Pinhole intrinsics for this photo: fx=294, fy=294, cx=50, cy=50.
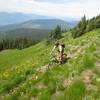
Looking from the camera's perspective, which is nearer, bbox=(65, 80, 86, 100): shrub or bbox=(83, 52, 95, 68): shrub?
bbox=(65, 80, 86, 100): shrub

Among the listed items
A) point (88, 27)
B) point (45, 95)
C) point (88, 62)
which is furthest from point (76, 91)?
point (88, 27)

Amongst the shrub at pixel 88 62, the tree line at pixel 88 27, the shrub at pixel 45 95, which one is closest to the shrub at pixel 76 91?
the shrub at pixel 45 95

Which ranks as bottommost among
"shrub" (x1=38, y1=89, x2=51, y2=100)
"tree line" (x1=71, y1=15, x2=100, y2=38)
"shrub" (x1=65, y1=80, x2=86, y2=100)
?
"tree line" (x1=71, y1=15, x2=100, y2=38)

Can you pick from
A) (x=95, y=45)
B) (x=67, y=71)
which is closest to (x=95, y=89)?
(x=67, y=71)

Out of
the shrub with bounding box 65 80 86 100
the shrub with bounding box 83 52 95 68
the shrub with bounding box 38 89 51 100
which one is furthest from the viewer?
the shrub with bounding box 83 52 95 68

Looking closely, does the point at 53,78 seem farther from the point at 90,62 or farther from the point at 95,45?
the point at 95,45

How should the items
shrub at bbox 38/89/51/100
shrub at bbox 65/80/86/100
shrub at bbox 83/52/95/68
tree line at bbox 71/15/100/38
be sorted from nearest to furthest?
shrub at bbox 65/80/86/100
shrub at bbox 38/89/51/100
shrub at bbox 83/52/95/68
tree line at bbox 71/15/100/38

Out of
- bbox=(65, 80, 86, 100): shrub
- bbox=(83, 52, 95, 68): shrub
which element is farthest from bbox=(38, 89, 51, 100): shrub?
bbox=(83, 52, 95, 68): shrub

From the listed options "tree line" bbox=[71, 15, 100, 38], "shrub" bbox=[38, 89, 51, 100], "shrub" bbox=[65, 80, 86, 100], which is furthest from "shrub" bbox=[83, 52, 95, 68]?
"tree line" bbox=[71, 15, 100, 38]

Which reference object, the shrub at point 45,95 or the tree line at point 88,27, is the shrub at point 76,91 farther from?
the tree line at point 88,27

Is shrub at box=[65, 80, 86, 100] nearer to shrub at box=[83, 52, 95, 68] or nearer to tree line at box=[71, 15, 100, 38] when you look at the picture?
shrub at box=[83, 52, 95, 68]

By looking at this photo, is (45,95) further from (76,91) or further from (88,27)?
(88,27)

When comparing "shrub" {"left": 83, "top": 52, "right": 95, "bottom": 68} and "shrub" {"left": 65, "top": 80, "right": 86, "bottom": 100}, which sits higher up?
"shrub" {"left": 83, "top": 52, "right": 95, "bottom": 68}

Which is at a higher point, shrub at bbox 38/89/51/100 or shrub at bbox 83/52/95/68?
shrub at bbox 83/52/95/68
